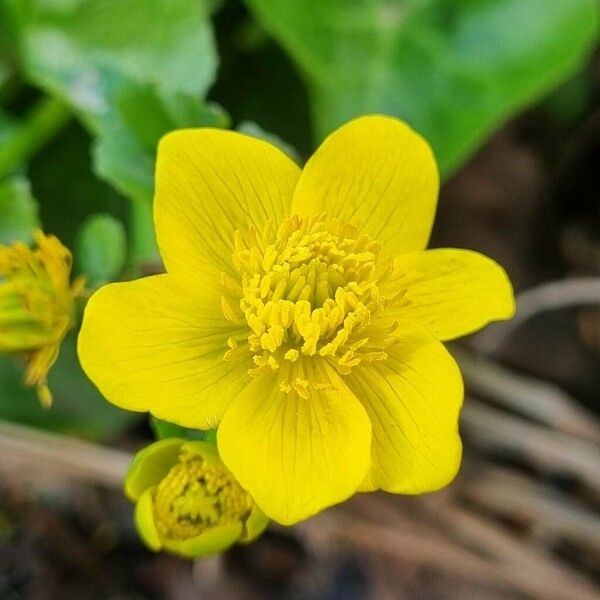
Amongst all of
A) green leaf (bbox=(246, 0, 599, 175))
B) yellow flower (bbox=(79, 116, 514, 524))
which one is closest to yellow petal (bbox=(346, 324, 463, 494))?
yellow flower (bbox=(79, 116, 514, 524))

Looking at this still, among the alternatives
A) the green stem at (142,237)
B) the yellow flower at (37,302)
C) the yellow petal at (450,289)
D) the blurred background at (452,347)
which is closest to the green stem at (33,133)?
the blurred background at (452,347)

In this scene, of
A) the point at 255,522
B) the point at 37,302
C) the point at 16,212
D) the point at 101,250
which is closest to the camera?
the point at 255,522

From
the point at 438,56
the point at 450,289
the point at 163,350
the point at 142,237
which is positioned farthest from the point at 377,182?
the point at 438,56

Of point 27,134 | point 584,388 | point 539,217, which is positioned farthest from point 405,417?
point 539,217

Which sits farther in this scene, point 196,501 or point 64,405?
point 64,405

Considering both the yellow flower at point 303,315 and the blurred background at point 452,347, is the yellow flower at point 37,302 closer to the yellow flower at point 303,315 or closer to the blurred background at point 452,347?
the yellow flower at point 303,315

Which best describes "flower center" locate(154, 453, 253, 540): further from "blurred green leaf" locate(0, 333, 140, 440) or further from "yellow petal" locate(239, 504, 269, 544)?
"blurred green leaf" locate(0, 333, 140, 440)

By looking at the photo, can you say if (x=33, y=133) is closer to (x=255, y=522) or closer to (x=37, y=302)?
(x=37, y=302)
